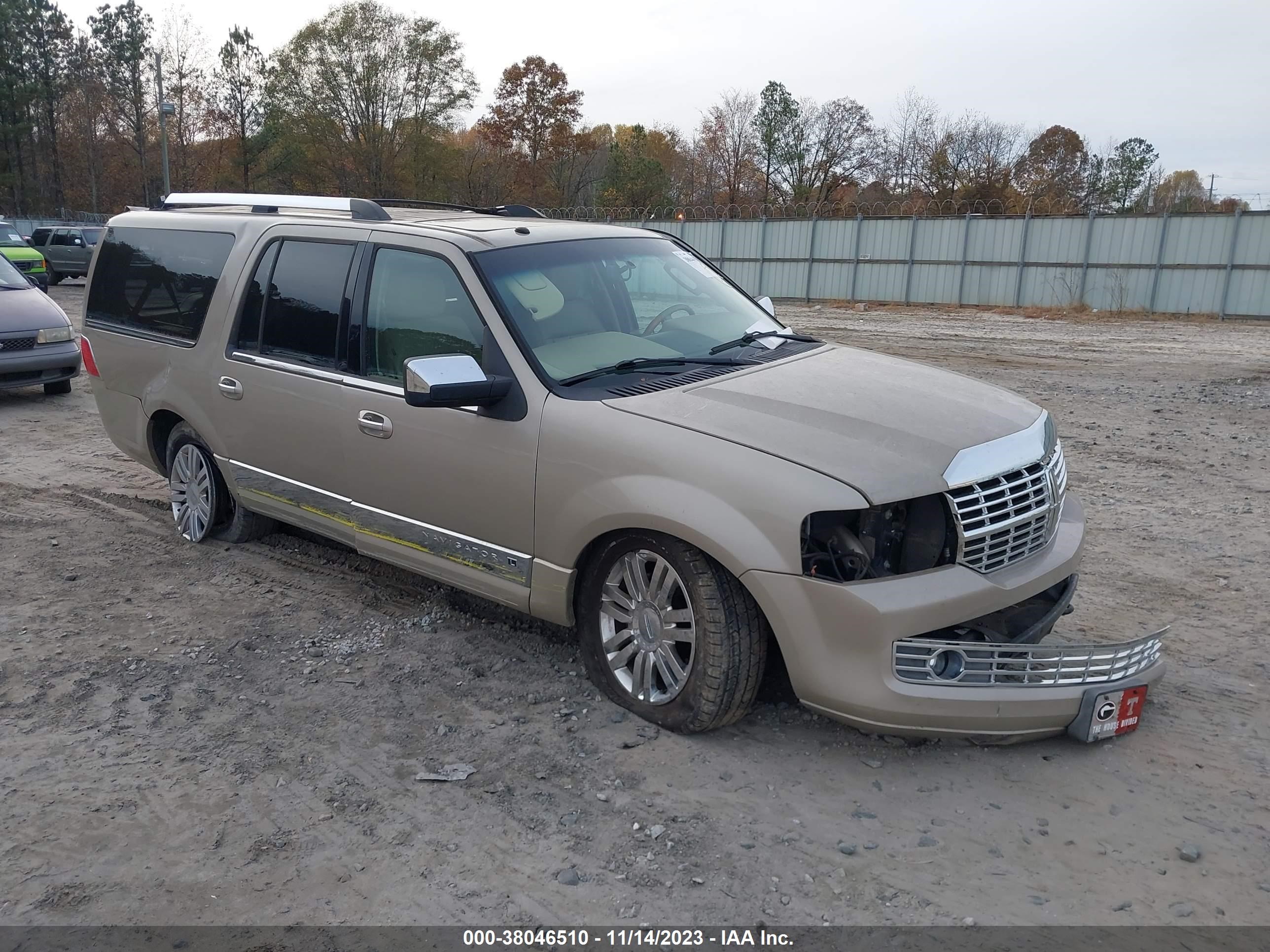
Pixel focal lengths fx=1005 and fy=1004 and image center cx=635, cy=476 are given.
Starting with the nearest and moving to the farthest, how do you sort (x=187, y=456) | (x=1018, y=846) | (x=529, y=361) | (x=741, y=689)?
(x=1018, y=846) → (x=741, y=689) → (x=529, y=361) → (x=187, y=456)

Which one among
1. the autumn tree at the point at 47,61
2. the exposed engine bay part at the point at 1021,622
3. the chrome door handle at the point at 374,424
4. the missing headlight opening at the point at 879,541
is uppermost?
the autumn tree at the point at 47,61

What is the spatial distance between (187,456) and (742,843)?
14.5ft

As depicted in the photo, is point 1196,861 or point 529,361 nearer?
point 1196,861

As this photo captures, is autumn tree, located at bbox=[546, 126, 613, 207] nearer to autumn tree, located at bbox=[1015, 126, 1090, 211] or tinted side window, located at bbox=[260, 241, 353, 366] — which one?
autumn tree, located at bbox=[1015, 126, 1090, 211]

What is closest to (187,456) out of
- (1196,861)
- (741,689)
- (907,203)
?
(741,689)

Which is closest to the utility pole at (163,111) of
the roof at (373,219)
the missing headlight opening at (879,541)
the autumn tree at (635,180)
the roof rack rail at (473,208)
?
the autumn tree at (635,180)

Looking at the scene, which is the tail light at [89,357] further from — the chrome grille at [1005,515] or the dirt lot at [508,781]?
the chrome grille at [1005,515]

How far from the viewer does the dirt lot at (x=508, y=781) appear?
117 inches

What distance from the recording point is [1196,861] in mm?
3092

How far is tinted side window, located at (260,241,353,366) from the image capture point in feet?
15.9

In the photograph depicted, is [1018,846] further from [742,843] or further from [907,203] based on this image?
[907,203]

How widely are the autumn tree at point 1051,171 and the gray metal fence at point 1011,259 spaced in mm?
18159

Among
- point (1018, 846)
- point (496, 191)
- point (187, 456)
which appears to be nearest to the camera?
point (1018, 846)

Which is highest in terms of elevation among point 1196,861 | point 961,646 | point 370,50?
point 370,50
